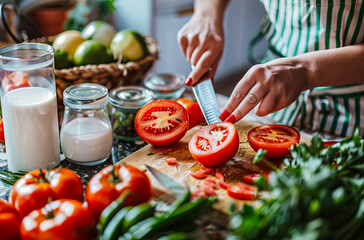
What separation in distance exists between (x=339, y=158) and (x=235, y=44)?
2.92 meters

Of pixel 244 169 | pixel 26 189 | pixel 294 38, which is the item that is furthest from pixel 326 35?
pixel 26 189

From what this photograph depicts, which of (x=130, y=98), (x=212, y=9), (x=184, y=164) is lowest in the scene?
(x=184, y=164)

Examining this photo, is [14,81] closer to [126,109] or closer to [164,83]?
[126,109]

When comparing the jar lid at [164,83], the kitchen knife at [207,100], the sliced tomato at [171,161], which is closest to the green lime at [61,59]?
the jar lid at [164,83]

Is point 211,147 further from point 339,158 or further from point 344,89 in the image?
point 344,89

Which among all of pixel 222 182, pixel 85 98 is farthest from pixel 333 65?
pixel 85 98

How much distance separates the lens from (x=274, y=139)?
124 centimetres

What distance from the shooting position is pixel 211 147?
117 centimetres

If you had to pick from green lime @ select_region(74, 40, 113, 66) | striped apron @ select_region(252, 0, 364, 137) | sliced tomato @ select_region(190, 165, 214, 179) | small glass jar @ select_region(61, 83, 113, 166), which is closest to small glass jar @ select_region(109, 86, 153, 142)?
small glass jar @ select_region(61, 83, 113, 166)

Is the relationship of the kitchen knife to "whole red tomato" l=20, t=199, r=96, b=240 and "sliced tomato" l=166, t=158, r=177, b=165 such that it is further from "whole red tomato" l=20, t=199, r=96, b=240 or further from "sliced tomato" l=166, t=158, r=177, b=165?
"whole red tomato" l=20, t=199, r=96, b=240

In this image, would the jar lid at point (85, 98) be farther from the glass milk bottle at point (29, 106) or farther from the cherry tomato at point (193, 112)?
the cherry tomato at point (193, 112)

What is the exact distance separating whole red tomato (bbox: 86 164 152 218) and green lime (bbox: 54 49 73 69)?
2.56 feet

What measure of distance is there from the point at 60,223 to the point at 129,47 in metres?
1.04

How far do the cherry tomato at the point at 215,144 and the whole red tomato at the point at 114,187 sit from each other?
0.78ft
